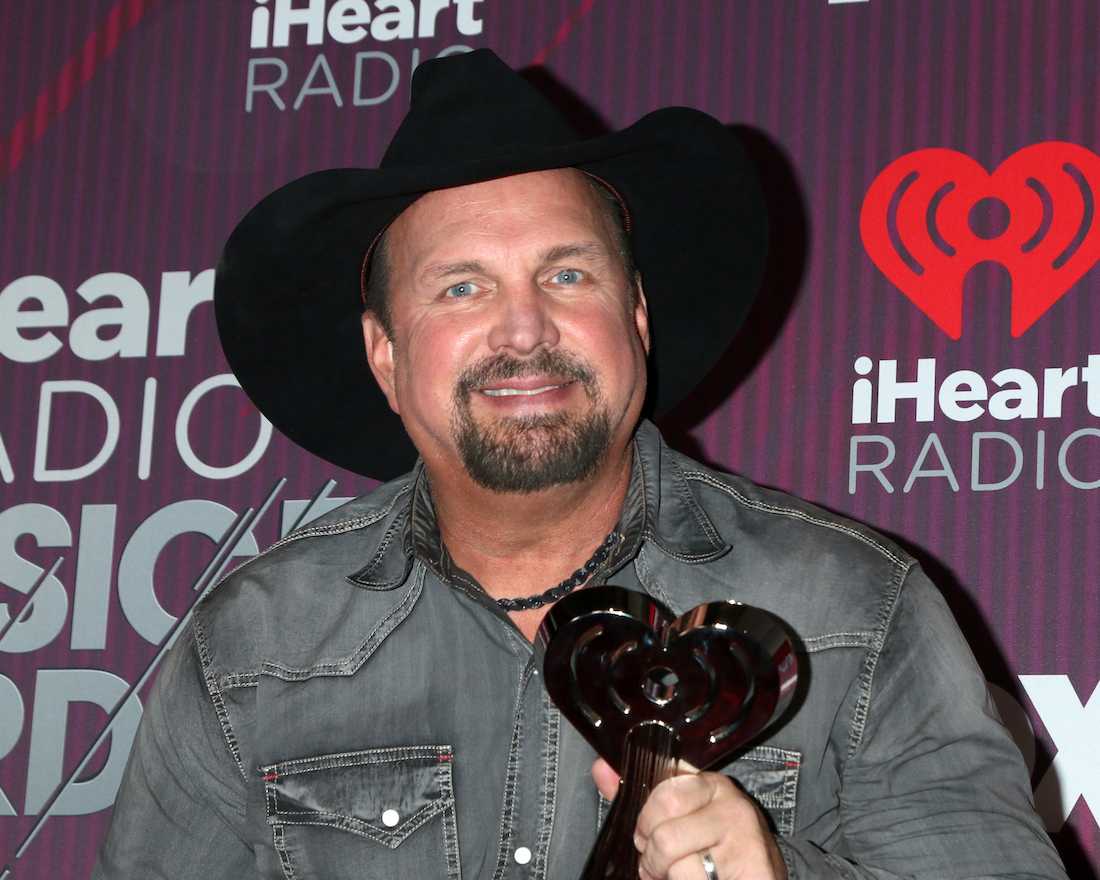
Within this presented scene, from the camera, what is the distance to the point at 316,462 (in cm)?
248

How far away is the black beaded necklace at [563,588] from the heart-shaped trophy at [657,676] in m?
0.53

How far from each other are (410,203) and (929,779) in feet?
3.11

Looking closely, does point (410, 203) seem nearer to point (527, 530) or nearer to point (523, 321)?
point (523, 321)

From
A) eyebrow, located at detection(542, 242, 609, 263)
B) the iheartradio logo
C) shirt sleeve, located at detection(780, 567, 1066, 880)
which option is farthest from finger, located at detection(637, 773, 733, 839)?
the iheartradio logo

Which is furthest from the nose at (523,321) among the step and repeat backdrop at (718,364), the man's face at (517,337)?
the step and repeat backdrop at (718,364)

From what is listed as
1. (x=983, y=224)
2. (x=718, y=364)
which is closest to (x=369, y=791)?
(x=718, y=364)

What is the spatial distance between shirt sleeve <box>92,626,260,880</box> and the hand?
29.4 inches

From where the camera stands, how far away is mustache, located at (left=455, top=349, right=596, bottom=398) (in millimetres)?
1560

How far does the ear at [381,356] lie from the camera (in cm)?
183

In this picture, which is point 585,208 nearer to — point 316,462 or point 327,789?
point 327,789

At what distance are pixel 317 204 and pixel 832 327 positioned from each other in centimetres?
98

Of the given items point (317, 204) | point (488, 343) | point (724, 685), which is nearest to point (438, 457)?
point (488, 343)

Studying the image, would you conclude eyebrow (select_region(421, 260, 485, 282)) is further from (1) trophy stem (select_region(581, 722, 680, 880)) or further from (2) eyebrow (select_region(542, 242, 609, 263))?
(1) trophy stem (select_region(581, 722, 680, 880))

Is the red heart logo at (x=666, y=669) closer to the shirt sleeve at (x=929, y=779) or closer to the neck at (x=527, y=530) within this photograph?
the shirt sleeve at (x=929, y=779)
